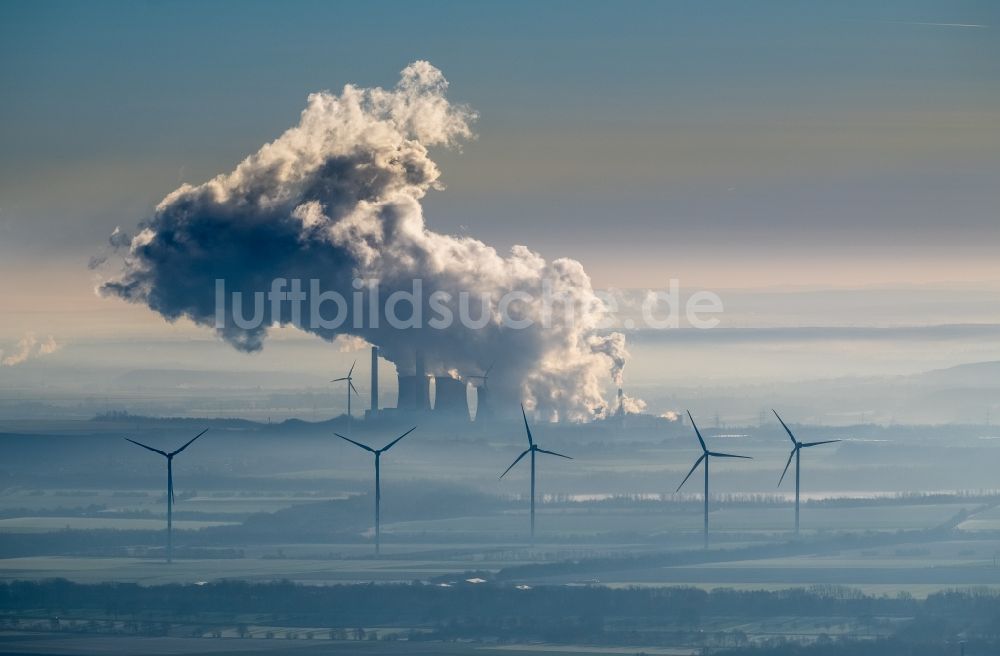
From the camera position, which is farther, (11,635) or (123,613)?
(123,613)

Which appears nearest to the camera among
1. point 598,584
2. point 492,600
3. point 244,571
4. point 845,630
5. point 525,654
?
point 525,654

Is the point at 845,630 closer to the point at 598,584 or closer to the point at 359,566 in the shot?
the point at 598,584

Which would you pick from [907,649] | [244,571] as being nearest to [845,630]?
[907,649]

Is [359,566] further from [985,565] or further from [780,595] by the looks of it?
[985,565]

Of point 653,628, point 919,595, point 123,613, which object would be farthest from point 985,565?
point 123,613

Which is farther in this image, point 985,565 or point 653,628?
point 985,565

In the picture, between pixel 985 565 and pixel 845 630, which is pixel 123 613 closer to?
pixel 845 630

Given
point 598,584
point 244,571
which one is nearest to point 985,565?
point 598,584

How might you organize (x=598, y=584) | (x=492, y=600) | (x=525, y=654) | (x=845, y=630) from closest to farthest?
(x=525, y=654)
(x=845, y=630)
(x=492, y=600)
(x=598, y=584)

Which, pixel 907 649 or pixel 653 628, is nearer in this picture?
pixel 907 649
